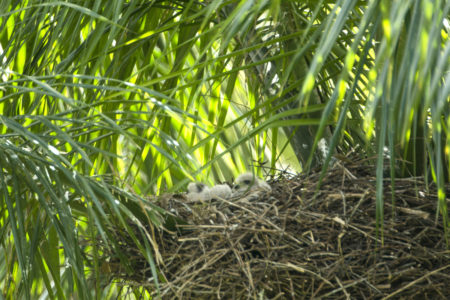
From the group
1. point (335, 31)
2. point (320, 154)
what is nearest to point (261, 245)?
point (320, 154)

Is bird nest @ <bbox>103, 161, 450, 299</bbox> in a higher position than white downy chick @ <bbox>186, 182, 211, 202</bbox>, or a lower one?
lower

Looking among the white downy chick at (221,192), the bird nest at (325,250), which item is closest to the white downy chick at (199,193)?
the white downy chick at (221,192)

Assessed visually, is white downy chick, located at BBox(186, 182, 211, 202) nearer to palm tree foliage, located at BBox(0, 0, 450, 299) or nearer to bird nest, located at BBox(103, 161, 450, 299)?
palm tree foliage, located at BBox(0, 0, 450, 299)

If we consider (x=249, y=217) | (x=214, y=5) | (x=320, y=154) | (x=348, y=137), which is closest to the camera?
(x=214, y=5)

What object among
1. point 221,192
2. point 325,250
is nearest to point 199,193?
point 221,192

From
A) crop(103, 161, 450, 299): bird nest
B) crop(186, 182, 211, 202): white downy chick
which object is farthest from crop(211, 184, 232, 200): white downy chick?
crop(103, 161, 450, 299): bird nest

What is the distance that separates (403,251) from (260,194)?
38 centimetres

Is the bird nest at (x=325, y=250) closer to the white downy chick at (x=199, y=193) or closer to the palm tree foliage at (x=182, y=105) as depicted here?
the palm tree foliage at (x=182, y=105)

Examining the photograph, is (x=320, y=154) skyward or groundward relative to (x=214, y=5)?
groundward

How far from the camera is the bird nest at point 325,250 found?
1.43m

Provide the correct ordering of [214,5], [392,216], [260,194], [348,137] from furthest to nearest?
[348,137] < [260,194] < [392,216] < [214,5]

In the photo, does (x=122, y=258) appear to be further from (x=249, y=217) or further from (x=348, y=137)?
(x=348, y=137)

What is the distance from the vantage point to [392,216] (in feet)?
4.69

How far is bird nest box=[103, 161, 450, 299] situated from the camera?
143 centimetres
